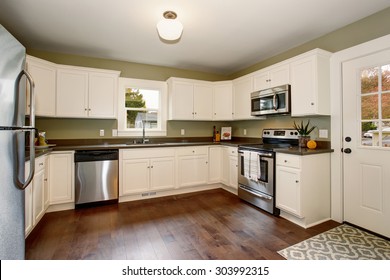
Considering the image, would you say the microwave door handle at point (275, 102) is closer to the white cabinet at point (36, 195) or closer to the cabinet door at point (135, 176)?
the cabinet door at point (135, 176)

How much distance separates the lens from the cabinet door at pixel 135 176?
313 centimetres

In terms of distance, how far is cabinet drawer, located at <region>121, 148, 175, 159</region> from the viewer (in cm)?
313

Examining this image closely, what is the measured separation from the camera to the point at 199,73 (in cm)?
438

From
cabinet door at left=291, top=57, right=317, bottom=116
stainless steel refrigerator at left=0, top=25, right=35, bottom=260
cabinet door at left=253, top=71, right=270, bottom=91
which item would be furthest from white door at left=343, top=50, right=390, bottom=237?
stainless steel refrigerator at left=0, top=25, right=35, bottom=260

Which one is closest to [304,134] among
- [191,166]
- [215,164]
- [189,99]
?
[215,164]

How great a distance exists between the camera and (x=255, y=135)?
3879 millimetres

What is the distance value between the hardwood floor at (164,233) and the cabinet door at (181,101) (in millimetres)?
1693

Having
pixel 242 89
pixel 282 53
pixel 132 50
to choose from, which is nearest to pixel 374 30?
pixel 282 53

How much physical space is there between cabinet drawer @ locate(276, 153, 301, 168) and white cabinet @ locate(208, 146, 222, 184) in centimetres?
140

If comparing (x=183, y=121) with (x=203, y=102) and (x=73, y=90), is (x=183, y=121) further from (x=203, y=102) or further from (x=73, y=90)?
(x=73, y=90)

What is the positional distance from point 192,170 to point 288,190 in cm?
169

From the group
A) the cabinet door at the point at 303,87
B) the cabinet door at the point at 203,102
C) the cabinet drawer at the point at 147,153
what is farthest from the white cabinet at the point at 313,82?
the cabinet drawer at the point at 147,153

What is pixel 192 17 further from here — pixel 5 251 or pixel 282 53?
pixel 5 251

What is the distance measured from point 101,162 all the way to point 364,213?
3.51m
